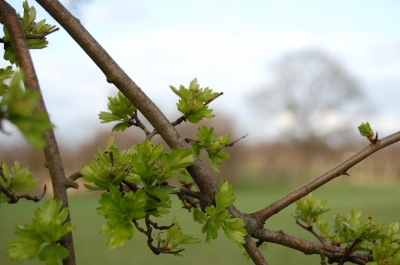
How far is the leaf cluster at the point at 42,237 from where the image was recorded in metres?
0.29

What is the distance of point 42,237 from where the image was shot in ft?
0.98

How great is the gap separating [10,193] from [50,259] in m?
0.12

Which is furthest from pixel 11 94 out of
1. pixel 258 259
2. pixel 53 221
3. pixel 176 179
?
pixel 176 179

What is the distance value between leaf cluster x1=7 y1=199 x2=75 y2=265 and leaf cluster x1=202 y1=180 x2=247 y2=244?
13cm

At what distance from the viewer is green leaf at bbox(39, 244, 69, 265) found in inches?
11.5

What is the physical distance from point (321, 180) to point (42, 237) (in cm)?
30

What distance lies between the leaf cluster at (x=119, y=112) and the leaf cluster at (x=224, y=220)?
0.57 feet

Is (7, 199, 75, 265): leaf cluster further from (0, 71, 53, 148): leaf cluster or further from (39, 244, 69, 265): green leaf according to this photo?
(0, 71, 53, 148): leaf cluster

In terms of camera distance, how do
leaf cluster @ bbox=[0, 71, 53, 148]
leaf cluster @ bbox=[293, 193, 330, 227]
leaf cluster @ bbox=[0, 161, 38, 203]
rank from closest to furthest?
leaf cluster @ bbox=[0, 71, 53, 148] → leaf cluster @ bbox=[0, 161, 38, 203] → leaf cluster @ bbox=[293, 193, 330, 227]

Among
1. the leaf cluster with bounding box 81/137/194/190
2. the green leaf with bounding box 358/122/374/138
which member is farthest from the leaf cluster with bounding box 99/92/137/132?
the green leaf with bounding box 358/122/374/138

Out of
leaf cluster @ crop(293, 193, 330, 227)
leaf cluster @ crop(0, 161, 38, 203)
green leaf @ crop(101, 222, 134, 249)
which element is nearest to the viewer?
green leaf @ crop(101, 222, 134, 249)

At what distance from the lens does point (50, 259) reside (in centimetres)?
29

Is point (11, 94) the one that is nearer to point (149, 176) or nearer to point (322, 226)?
Answer: point (149, 176)

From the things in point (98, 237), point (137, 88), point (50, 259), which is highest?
point (98, 237)
